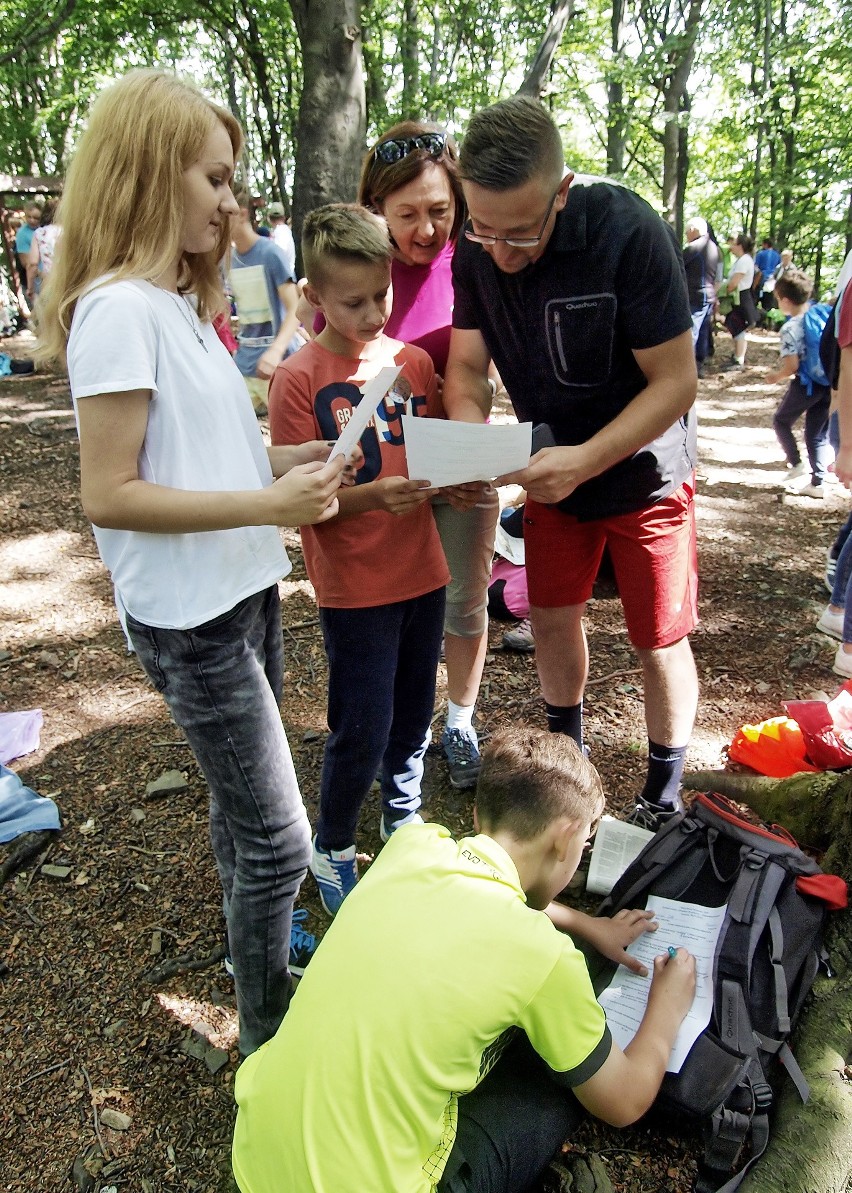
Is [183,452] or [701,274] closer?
[183,452]

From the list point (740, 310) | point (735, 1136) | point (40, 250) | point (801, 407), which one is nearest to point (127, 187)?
point (735, 1136)

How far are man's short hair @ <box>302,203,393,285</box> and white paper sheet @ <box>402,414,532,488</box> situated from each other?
0.43 m

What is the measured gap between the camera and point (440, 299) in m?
2.57

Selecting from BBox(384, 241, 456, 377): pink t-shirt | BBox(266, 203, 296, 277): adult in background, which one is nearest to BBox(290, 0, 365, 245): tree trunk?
BBox(266, 203, 296, 277): adult in background

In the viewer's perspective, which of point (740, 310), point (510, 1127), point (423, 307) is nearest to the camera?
point (510, 1127)

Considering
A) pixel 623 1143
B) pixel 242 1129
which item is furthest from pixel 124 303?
pixel 623 1143

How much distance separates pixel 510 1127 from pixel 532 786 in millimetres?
663

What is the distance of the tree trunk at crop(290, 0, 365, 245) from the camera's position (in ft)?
18.7

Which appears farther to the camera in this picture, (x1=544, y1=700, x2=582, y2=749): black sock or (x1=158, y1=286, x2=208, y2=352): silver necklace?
(x1=544, y1=700, x2=582, y2=749): black sock

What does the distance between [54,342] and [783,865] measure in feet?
6.77

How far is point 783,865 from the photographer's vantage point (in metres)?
2.09

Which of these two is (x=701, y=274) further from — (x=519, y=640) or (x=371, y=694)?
(x=371, y=694)

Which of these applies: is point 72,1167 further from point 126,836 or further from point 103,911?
point 126,836

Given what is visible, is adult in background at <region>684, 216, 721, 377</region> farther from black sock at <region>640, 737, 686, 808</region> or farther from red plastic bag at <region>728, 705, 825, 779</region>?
black sock at <region>640, 737, 686, 808</region>
